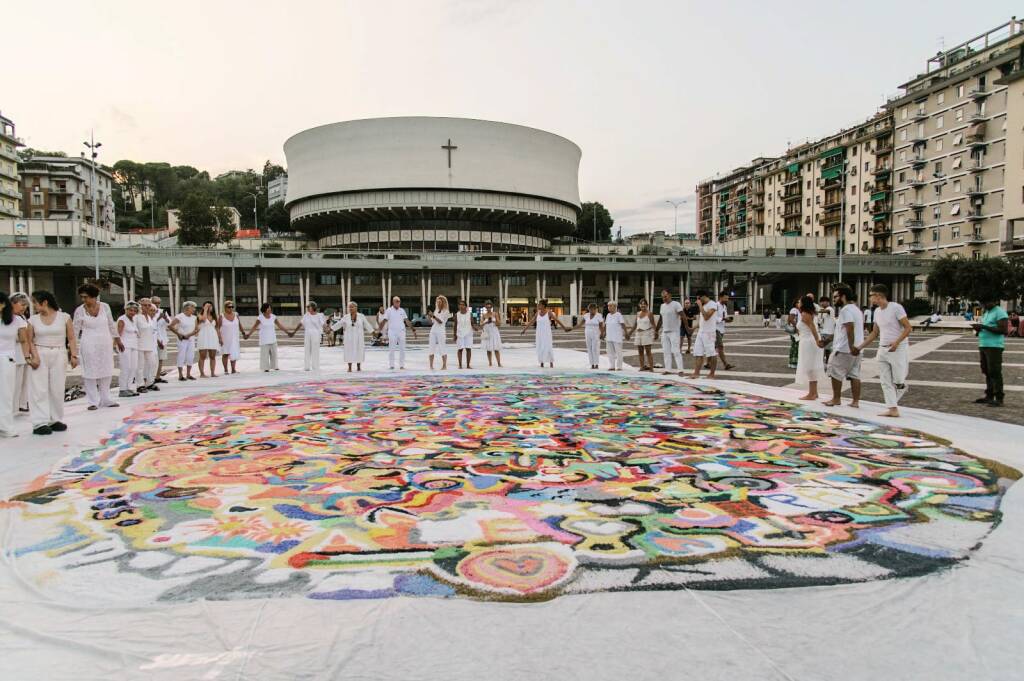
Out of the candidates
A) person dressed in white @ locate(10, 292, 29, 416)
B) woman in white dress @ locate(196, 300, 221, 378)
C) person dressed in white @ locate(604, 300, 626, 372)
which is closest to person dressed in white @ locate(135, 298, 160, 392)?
person dressed in white @ locate(10, 292, 29, 416)

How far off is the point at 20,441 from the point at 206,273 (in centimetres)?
5901

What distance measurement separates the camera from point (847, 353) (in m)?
8.74

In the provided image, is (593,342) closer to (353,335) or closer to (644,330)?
(644,330)

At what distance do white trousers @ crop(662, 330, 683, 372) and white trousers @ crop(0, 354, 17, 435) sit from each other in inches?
448

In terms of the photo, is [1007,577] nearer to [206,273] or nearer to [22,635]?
[22,635]

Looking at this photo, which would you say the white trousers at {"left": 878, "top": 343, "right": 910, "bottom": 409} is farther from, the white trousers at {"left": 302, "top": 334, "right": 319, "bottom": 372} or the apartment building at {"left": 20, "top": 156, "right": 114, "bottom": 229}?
the apartment building at {"left": 20, "top": 156, "right": 114, "bottom": 229}

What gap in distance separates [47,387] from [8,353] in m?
0.56

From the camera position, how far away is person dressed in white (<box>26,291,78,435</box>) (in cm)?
725

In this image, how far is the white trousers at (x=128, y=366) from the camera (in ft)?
34.8

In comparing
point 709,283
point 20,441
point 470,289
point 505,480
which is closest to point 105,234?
point 470,289

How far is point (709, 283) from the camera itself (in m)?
66.8

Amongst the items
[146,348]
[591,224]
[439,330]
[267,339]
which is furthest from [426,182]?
[146,348]

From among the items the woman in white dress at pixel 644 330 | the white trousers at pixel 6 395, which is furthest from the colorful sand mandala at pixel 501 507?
the woman in white dress at pixel 644 330

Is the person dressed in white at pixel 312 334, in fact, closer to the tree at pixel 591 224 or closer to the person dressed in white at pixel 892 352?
the person dressed in white at pixel 892 352
